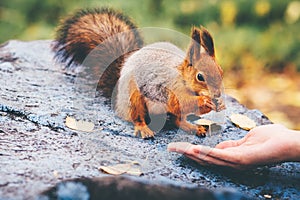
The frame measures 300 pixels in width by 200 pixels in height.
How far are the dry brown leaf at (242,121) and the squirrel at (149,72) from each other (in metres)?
0.19

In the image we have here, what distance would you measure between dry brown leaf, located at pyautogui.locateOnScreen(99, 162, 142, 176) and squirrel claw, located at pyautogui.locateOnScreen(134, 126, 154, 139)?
244 millimetres

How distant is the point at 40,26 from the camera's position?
389 cm

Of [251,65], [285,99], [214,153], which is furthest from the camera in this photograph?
[251,65]

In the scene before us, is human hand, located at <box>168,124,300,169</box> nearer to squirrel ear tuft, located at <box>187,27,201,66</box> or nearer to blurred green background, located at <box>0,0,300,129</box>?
squirrel ear tuft, located at <box>187,27,201,66</box>

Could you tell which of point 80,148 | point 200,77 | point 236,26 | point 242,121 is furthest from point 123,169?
point 236,26

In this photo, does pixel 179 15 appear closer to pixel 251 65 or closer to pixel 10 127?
pixel 251 65

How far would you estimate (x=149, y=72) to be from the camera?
5.44 ft

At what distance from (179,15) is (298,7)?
3.23 feet

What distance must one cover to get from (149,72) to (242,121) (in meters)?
0.44

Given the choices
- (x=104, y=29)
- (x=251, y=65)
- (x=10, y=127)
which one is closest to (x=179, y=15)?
(x=251, y=65)

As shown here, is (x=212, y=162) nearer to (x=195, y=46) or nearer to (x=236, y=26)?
(x=195, y=46)

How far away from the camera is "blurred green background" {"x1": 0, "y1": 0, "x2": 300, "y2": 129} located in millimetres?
3650

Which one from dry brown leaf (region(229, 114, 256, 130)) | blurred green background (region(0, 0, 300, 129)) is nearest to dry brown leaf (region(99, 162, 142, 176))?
dry brown leaf (region(229, 114, 256, 130))

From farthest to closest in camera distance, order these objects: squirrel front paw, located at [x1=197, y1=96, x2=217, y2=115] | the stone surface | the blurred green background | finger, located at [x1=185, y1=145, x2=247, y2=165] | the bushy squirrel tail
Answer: the blurred green background < the bushy squirrel tail < squirrel front paw, located at [x1=197, y1=96, x2=217, y2=115] < finger, located at [x1=185, y1=145, x2=247, y2=165] < the stone surface
